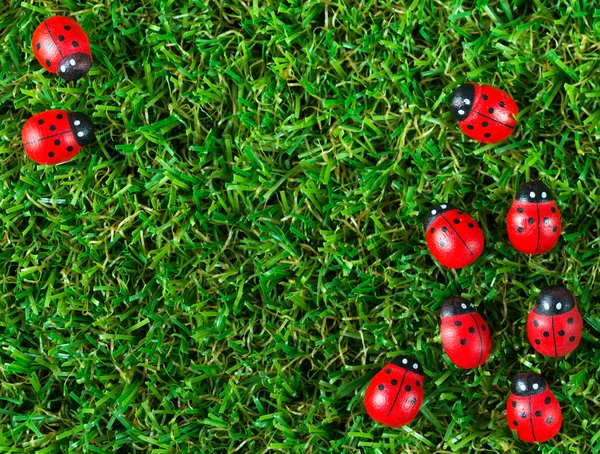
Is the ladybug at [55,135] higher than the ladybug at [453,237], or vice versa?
the ladybug at [55,135]

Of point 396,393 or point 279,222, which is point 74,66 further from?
point 396,393

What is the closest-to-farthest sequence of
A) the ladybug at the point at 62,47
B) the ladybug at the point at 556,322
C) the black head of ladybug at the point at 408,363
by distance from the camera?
1. the ladybug at the point at 556,322
2. the black head of ladybug at the point at 408,363
3. the ladybug at the point at 62,47

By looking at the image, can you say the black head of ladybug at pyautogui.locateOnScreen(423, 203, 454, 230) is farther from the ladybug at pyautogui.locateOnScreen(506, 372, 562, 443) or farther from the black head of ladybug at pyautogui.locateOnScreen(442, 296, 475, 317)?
the ladybug at pyautogui.locateOnScreen(506, 372, 562, 443)

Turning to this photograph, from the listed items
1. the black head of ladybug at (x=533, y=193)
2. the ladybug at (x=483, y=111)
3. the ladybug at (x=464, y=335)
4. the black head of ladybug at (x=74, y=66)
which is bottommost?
the ladybug at (x=464, y=335)

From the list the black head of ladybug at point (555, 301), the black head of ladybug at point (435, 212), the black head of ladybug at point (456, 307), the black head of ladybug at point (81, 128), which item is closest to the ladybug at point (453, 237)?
the black head of ladybug at point (435, 212)

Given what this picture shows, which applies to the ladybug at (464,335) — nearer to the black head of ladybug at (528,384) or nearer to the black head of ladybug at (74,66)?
the black head of ladybug at (528,384)

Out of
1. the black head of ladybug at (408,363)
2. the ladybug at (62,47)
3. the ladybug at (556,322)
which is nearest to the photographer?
the ladybug at (556,322)

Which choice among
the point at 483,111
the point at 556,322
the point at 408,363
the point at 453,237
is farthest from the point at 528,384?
the point at 483,111
